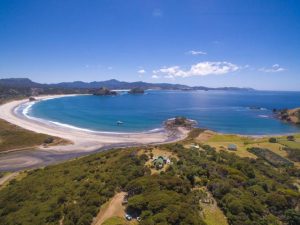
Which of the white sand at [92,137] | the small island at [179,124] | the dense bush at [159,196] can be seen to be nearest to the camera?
the dense bush at [159,196]

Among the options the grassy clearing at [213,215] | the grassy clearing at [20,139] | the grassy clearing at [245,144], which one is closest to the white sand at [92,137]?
the grassy clearing at [20,139]

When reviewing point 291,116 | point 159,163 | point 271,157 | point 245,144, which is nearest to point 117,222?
point 159,163

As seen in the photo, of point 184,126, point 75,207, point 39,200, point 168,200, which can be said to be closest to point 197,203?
point 168,200

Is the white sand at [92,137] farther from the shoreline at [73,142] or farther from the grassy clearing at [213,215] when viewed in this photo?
the grassy clearing at [213,215]

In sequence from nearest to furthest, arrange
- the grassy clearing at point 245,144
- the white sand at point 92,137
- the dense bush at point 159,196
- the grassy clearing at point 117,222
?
the grassy clearing at point 117,222
the dense bush at point 159,196
the grassy clearing at point 245,144
the white sand at point 92,137

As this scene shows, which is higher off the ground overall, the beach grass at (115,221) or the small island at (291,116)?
the beach grass at (115,221)

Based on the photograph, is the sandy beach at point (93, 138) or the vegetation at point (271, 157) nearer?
the vegetation at point (271, 157)

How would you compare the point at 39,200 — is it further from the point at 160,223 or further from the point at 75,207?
the point at 160,223

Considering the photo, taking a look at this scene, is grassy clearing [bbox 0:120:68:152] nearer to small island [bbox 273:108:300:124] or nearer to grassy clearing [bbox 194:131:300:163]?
grassy clearing [bbox 194:131:300:163]

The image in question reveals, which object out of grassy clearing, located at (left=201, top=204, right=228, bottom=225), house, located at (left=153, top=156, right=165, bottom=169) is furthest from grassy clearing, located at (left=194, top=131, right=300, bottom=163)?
grassy clearing, located at (left=201, top=204, right=228, bottom=225)
